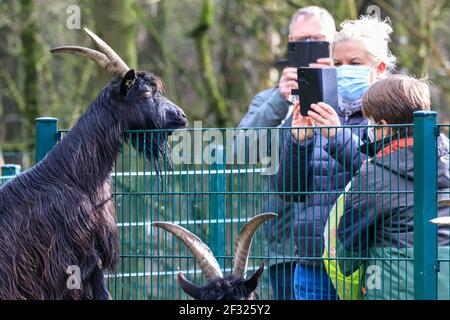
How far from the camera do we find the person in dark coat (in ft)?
22.3

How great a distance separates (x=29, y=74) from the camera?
57.3 ft

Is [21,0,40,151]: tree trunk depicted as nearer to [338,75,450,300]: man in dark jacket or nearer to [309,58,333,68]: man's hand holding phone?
[309,58,333,68]: man's hand holding phone

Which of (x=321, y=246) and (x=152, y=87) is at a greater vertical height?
(x=152, y=87)

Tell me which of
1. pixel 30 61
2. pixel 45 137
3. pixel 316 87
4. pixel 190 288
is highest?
pixel 30 61

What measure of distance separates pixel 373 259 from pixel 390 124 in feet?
2.81

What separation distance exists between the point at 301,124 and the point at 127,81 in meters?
1.27

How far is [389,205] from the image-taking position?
6562mm

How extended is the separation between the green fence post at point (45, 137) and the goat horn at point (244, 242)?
198 cm

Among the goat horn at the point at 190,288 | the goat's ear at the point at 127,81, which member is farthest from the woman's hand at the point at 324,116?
the goat horn at the point at 190,288

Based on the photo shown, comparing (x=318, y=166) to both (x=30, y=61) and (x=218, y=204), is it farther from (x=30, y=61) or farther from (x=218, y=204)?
(x=30, y=61)

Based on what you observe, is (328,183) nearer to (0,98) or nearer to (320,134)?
(320,134)

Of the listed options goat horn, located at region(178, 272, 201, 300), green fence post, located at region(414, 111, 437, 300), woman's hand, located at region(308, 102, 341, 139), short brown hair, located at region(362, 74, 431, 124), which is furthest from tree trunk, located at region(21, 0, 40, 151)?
goat horn, located at region(178, 272, 201, 300)

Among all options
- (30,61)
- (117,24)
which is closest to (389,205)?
(117,24)
